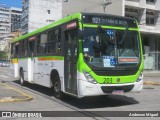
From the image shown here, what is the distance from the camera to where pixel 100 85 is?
11328 mm

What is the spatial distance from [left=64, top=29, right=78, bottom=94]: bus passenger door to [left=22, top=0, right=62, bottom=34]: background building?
5562cm

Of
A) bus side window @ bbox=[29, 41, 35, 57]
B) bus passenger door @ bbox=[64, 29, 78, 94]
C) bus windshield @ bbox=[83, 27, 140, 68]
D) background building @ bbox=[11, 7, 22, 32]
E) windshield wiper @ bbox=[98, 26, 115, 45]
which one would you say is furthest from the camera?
background building @ bbox=[11, 7, 22, 32]

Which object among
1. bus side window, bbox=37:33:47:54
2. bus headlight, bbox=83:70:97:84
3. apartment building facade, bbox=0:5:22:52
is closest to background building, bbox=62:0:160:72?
apartment building facade, bbox=0:5:22:52

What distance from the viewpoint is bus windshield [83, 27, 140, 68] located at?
11.4 metres

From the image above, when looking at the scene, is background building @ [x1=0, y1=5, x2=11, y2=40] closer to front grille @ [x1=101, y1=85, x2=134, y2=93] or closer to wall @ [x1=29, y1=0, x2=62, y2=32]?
wall @ [x1=29, y1=0, x2=62, y2=32]

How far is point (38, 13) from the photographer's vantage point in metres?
72.3

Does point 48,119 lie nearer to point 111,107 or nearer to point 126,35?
point 111,107

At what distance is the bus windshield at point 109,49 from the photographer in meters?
11.4

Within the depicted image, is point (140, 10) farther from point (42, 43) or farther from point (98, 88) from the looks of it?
point (98, 88)

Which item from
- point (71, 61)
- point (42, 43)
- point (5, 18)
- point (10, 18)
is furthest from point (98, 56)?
point (5, 18)

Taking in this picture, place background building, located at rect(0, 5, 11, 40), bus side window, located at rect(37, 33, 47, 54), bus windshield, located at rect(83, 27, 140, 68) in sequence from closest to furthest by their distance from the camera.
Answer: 1. bus windshield, located at rect(83, 27, 140, 68)
2. bus side window, located at rect(37, 33, 47, 54)
3. background building, located at rect(0, 5, 11, 40)

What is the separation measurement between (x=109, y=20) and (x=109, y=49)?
3.55 ft

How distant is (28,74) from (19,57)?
3.12m

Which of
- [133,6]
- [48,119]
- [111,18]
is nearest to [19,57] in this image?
[111,18]
